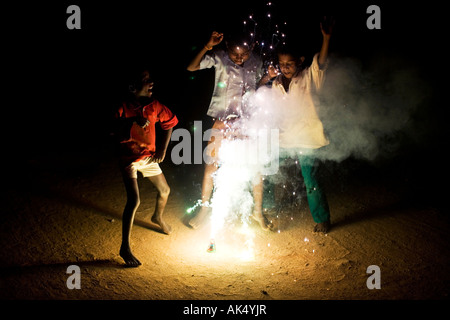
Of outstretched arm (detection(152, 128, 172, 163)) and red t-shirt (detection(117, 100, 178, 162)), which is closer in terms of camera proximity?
red t-shirt (detection(117, 100, 178, 162))

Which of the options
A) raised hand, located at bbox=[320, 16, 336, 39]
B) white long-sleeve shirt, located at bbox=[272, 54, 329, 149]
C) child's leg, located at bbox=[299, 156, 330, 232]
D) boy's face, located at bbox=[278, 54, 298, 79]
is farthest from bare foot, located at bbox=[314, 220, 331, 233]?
raised hand, located at bbox=[320, 16, 336, 39]

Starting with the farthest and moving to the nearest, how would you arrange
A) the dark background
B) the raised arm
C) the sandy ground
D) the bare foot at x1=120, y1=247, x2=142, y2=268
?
the dark background → the raised arm → the bare foot at x1=120, y1=247, x2=142, y2=268 → the sandy ground

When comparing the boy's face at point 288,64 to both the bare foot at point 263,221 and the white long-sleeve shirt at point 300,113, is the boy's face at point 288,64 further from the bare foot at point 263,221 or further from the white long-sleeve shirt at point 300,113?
the bare foot at point 263,221

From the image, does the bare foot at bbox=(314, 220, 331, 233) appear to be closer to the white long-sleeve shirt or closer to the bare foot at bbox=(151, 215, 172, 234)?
the white long-sleeve shirt

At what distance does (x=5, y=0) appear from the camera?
414 inches

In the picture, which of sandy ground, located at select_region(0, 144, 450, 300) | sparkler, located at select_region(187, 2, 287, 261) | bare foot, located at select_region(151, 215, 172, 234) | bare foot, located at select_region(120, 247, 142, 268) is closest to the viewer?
sandy ground, located at select_region(0, 144, 450, 300)

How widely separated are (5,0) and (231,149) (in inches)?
399

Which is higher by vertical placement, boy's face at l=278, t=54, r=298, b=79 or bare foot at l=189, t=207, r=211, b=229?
boy's face at l=278, t=54, r=298, b=79

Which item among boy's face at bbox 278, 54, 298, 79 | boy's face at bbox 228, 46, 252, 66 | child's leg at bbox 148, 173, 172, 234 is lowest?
child's leg at bbox 148, 173, 172, 234

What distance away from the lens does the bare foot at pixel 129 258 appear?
157 inches

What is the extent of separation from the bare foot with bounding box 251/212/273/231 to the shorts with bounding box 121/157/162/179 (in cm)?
180

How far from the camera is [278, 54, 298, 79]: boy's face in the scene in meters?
4.56

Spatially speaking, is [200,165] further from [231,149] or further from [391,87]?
[391,87]
